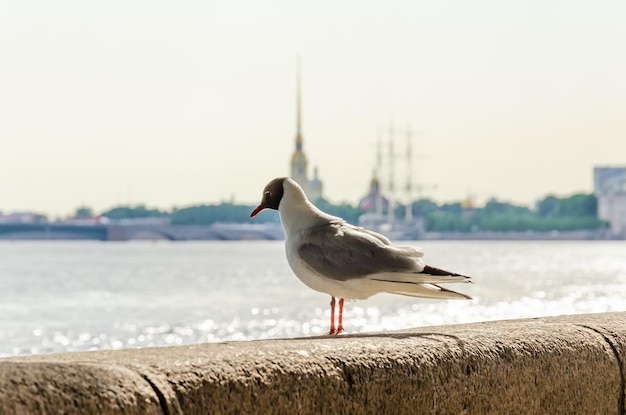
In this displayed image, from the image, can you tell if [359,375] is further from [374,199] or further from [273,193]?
[374,199]

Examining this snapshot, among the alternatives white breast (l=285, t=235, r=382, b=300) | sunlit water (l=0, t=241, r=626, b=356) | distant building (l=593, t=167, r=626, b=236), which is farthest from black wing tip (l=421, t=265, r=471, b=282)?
distant building (l=593, t=167, r=626, b=236)

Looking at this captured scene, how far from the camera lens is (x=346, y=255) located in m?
2.71

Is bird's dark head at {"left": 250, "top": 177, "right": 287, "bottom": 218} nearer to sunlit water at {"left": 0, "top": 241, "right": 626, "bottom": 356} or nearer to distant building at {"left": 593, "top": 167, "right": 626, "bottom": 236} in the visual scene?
sunlit water at {"left": 0, "top": 241, "right": 626, "bottom": 356}

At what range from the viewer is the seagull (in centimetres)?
266

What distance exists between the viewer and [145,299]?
4531 centimetres

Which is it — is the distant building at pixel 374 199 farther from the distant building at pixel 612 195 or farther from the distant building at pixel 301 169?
the distant building at pixel 612 195

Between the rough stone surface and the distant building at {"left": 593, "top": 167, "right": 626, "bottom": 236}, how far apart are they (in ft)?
519

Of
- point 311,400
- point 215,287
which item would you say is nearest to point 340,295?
point 311,400

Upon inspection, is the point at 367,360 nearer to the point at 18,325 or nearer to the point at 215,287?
the point at 18,325

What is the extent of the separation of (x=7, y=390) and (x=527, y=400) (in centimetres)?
125

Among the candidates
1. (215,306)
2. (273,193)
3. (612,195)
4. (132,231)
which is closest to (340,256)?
(273,193)

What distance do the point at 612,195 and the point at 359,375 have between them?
160 meters

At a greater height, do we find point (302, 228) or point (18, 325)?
point (302, 228)

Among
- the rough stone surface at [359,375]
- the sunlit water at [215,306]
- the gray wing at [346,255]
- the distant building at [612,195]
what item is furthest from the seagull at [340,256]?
the distant building at [612,195]
